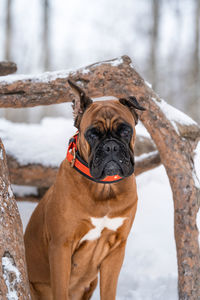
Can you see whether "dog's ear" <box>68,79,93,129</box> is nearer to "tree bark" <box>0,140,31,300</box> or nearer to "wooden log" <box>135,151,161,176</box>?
"tree bark" <box>0,140,31,300</box>

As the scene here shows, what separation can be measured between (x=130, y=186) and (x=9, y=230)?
0.89 metres

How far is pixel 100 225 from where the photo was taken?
2293mm

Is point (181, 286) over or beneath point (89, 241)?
beneath

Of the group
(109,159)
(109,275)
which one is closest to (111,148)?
(109,159)

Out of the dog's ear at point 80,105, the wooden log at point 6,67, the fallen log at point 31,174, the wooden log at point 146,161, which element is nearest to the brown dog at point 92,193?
the dog's ear at point 80,105

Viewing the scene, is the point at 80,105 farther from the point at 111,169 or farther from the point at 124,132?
the point at 111,169

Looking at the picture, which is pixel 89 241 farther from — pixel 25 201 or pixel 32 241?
pixel 25 201

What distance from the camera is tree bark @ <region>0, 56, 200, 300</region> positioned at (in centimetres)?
279

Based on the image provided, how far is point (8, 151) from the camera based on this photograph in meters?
3.98

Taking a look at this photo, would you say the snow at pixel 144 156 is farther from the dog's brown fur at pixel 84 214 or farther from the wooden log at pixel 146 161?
the dog's brown fur at pixel 84 214

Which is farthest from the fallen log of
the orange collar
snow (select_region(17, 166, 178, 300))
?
the orange collar

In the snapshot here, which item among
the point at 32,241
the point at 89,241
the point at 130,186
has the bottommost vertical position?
the point at 32,241

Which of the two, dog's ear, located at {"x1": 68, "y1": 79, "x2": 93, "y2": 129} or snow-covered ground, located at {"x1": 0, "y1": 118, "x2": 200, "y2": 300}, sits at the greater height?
dog's ear, located at {"x1": 68, "y1": 79, "x2": 93, "y2": 129}

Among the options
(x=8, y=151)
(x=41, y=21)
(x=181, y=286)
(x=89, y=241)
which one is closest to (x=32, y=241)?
(x=89, y=241)
